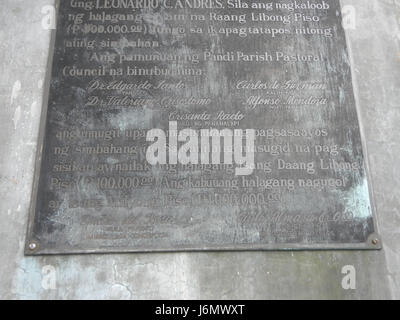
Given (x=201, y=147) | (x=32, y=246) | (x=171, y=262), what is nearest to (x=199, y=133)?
(x=201, y=147)

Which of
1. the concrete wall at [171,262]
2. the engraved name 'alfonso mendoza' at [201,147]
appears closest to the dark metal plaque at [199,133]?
the engraved name 'alfonso mendoza' at [201,147]

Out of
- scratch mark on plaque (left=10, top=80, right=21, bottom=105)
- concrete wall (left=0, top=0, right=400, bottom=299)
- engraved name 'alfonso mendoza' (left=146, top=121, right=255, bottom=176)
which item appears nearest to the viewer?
concrete wall (left=0, top=0, right=400, bottom=299)

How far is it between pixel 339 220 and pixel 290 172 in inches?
24.6

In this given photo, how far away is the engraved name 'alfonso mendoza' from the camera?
4359 millimetres

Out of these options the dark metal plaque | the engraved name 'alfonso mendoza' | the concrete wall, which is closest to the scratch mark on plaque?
the concrete wall

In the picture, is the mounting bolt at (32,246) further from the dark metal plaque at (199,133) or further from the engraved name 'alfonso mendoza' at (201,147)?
the engraved name 'alfonso mendoza' at (201,147)

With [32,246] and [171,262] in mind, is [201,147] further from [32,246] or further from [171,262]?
[32,246]

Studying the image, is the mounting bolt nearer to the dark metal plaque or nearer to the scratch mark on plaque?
the dark metal plaque

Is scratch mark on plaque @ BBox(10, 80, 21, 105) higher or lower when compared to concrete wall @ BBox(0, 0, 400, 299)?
higher

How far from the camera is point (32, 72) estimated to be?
4668 mm

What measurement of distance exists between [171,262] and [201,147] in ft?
3.64

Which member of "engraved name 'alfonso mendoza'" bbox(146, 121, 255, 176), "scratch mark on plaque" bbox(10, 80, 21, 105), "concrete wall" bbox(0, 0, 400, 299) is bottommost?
"concrete wall" bbox(0, 0, 400, 299)

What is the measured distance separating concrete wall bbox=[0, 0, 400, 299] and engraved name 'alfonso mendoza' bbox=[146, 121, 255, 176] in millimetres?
865

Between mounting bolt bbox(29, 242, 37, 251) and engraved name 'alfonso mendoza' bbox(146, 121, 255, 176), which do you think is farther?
engraved name 'alfonso mendoza' bbox(146, 121, 255, 176)
